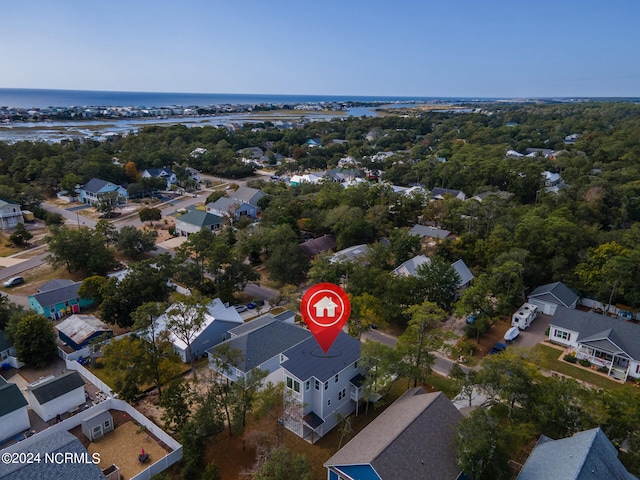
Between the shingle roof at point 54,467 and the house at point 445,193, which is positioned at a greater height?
the shingle roof at point 54,467

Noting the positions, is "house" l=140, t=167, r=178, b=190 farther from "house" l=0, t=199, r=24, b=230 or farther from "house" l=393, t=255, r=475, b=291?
"house" l=393, t=255, r=475, b=291

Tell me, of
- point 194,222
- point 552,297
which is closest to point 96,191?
point 194,222

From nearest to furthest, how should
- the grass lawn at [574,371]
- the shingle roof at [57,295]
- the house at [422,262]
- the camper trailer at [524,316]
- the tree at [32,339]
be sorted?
the tree at [32,339], the grass lawn at [574,371], the shingle roof at [57,295], the camper trailer at [524,316], the house at [422,262]

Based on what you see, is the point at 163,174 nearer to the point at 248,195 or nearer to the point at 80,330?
the point at 248,195

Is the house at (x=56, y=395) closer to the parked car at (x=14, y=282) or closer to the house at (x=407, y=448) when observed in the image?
the house at (x=407, y=448)

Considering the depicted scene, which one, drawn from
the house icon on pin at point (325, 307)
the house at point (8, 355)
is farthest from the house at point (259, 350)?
the house at point (8, 355)

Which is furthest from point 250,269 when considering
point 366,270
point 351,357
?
point 351,357
